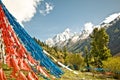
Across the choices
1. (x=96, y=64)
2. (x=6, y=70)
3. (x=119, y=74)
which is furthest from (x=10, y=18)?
(x=96, y=64)

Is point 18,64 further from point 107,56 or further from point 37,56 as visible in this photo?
point 107,56

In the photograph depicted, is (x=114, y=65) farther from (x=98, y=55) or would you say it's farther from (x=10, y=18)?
(x=10, y=18)

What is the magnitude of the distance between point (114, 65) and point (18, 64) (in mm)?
60152

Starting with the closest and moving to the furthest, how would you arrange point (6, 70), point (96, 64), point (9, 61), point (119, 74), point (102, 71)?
point (9, 61) → point (6, 70) → point (119, 74) → point (102, 71) → point (96, 64)

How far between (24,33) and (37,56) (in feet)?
3.56

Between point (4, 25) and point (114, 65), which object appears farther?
point (114, 65)

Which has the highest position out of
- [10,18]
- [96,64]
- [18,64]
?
[96,64]

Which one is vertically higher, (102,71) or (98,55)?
(98,55)

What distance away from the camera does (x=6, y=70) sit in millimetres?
24547

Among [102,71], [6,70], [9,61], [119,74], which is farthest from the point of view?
[102,71]

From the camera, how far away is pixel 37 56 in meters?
11.5

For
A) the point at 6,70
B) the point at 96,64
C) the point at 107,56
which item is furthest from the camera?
the point at 96,64

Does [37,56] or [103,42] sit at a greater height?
[103,42]

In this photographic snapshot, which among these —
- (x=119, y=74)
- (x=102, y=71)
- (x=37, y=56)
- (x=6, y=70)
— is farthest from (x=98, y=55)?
(x=37, y=56)
